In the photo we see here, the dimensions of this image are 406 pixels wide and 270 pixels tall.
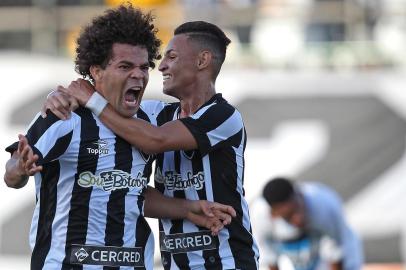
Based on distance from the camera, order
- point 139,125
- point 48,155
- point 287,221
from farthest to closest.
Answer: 1. point 287,221
2. point 139,125
3. point 48,155

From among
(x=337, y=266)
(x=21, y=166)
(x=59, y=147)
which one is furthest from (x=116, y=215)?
(x=337, y=266)

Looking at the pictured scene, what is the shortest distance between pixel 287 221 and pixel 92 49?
4.10m

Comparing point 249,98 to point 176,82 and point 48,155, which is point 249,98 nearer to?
point 176,82

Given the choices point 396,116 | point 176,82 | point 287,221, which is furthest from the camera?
point 396,116

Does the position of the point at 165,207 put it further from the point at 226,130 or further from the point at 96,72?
the point at 96,72

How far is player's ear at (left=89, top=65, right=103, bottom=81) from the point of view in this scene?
17.5 feet

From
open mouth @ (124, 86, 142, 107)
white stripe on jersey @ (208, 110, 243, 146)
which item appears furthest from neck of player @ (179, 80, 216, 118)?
open mouth @ (124, 86, 142, 107)

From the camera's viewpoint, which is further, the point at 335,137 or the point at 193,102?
the point at 335,137

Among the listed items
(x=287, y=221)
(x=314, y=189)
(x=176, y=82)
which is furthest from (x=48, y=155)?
(x=314, y=189)

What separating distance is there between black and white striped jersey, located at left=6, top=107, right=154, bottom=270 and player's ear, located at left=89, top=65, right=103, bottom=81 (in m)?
0.20

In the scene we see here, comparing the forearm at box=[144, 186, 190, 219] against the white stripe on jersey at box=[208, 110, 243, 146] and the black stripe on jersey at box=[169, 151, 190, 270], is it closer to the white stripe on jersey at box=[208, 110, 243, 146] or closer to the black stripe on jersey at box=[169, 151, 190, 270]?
the black stripe on jersey at box=[169, 151, 190, 270]

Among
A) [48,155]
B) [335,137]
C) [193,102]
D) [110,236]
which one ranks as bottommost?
[110,236]

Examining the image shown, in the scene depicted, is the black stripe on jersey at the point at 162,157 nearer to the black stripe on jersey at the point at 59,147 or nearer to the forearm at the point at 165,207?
the forearm at the point at 165,207

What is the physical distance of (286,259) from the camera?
30.6ft
